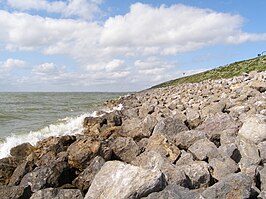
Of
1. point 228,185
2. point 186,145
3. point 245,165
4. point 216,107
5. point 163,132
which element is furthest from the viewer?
point 216,107

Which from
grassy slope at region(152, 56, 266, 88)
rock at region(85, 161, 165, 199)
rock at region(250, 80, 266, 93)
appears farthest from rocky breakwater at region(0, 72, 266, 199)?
grassy slope at region(152, 56, 266, 88)

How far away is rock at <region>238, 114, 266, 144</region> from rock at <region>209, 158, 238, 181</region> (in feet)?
4.97

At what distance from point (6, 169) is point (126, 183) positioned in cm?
384

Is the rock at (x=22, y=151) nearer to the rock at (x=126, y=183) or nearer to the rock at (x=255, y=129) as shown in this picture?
the rock at (x=126, y=183)

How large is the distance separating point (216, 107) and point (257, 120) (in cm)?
344

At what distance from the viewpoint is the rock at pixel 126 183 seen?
484cm

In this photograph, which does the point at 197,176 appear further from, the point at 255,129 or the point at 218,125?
the point at 218,125

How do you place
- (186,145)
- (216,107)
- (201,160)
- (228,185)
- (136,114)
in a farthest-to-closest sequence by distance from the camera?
(136,114), (216,107), (186,145), (201,160), (228,185)

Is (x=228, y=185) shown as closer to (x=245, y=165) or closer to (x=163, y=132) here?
(x=245, y=165)

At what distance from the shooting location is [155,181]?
16.1 feet

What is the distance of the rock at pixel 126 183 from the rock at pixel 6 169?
3025 mm

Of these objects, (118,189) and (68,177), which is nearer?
(118,189)

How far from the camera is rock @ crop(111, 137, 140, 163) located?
24.8ft

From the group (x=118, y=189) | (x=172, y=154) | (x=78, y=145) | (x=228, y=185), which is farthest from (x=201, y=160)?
(x=78, y=145)
